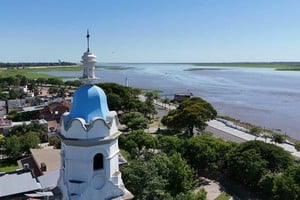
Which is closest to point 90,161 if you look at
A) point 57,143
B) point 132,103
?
point 57,143

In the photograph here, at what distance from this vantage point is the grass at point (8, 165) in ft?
103

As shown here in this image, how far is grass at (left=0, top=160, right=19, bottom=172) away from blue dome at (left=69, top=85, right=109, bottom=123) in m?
24.3

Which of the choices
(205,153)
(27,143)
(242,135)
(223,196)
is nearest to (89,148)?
(223,196)

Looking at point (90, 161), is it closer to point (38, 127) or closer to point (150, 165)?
point (150, 165)

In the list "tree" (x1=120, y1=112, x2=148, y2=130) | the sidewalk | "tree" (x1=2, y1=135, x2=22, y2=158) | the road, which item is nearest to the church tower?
"tree" (x1=2, y1=135, x2=22, y2=158)

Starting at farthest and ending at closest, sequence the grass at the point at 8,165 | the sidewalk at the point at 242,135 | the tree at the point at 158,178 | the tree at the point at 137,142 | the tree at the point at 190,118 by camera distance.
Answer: the tree at the point at 190,118 < the sidewalk at the point at 242,135 < the tree at the point at 137,142 < the grass at the point at 8,165 < the tree at the point at 158,178

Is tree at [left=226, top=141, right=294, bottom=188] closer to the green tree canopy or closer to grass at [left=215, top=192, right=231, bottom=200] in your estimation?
the green tree canopy

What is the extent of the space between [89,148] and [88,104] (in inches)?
47.8

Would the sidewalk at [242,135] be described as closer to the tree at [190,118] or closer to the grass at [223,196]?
the tree at [190,118]

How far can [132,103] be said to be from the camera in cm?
5703

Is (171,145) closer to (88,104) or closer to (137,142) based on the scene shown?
(137,142)

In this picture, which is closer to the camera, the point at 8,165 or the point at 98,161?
the point at 98,161

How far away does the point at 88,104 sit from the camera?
9.62m

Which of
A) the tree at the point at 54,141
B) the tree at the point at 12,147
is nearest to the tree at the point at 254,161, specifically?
the tree at the point at 54,141
